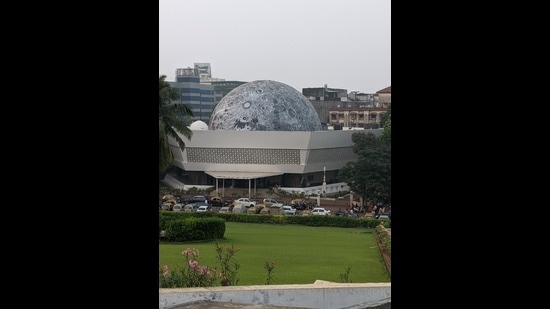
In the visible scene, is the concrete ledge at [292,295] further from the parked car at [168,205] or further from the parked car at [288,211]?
the parked car at [168,205]

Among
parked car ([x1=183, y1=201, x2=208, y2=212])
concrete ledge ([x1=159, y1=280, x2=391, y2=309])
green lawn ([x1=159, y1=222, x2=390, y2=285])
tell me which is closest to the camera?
concrete ledge ([x1=159, y1=280, x2=391, y2=309])

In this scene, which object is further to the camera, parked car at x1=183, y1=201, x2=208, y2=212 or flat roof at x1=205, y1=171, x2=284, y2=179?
flat roof at x1=205, y1=171, x2=284, y2=179

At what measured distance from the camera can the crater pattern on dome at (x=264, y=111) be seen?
32.8m

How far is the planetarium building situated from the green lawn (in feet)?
41.7

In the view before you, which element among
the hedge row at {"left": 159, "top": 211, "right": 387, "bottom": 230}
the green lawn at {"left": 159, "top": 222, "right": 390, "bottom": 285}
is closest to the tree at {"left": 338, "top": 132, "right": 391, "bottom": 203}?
the hedge row at {"left": 159, "top": 211, "right": 387, "bottom": 230}

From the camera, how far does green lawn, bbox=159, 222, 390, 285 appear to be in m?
10.3

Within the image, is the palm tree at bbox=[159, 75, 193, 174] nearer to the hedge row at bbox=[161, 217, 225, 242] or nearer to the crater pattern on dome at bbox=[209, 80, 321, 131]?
the hedge row at bbox=[161, 217, 225, 242]

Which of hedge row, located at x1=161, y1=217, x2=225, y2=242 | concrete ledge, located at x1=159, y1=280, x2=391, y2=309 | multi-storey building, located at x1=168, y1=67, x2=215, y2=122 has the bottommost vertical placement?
hedge row, located at x1=161, y1=217, x2=225, y2=242

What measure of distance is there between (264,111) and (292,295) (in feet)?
89.3

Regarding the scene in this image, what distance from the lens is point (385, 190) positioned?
71.9 feet

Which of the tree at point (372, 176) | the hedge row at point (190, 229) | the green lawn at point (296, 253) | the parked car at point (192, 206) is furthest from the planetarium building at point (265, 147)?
the hedge row at point (190, 229)

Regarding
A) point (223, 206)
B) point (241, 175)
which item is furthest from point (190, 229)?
point (241, 175)

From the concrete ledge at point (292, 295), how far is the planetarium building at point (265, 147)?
74.5ft
